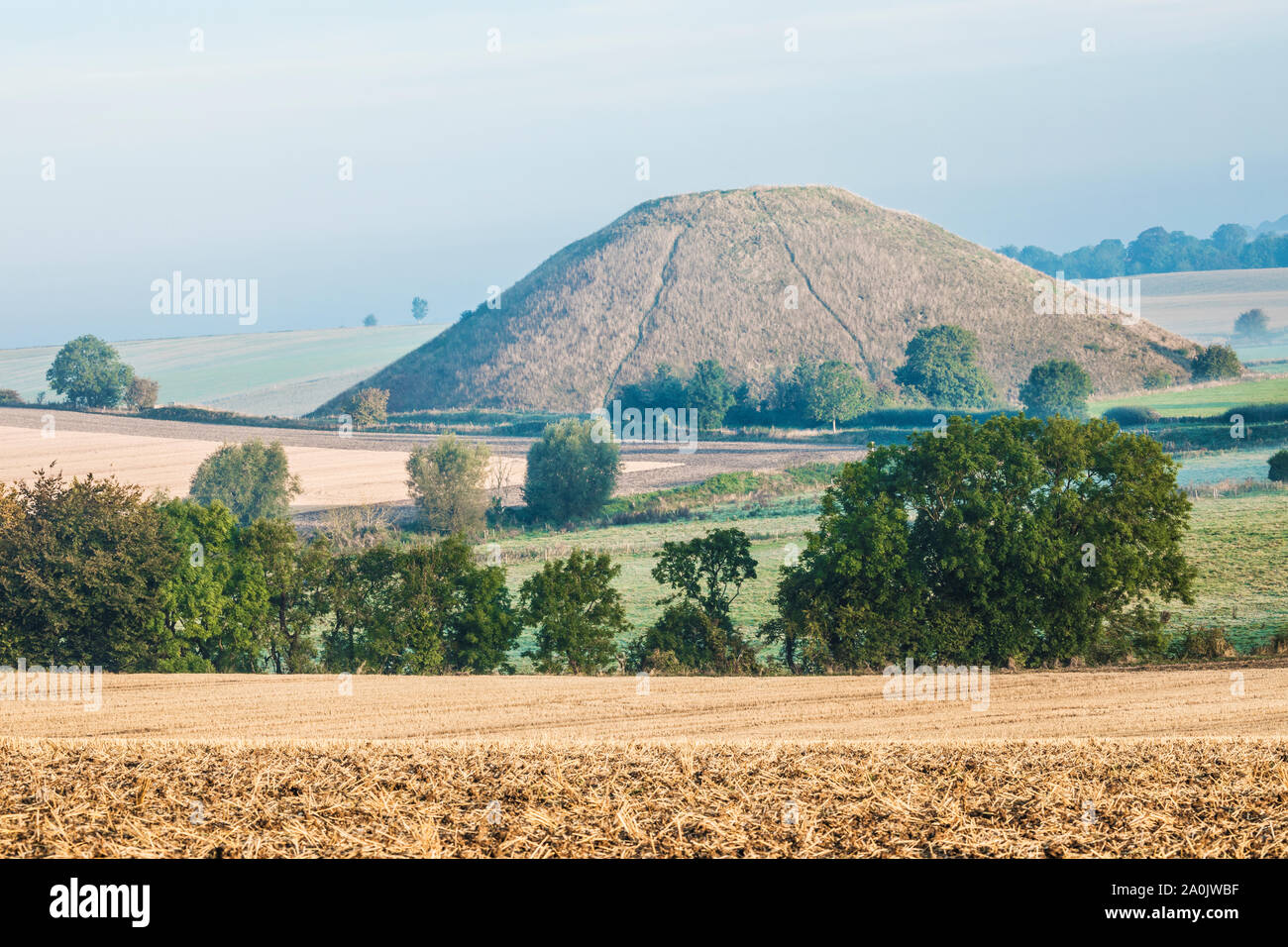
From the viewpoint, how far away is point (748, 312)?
466ft

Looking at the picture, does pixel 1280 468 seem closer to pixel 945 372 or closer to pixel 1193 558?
pixel 1193 558

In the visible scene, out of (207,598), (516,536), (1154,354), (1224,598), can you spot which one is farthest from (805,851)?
(1154,354)

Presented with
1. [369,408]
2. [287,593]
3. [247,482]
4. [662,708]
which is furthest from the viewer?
[369,408]

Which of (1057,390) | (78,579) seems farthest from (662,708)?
(1057,390)

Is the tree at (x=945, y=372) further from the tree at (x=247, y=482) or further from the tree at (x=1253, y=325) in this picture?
the tree at (x=1253, y=325)

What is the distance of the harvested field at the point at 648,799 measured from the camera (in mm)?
10000

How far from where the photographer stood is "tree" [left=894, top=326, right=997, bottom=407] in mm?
118062

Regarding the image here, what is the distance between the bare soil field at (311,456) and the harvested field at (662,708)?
43.4 m

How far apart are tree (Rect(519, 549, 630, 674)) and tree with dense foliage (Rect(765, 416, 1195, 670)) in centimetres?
498

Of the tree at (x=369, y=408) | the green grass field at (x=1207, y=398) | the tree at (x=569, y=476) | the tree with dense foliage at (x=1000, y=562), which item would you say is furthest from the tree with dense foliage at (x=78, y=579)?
the tree at (x=369, y=408)

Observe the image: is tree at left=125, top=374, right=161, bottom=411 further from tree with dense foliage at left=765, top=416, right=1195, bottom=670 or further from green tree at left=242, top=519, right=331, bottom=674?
tree with dense foliage at left=765, top=416, right=1195, bottom=670

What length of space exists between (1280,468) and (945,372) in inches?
2223

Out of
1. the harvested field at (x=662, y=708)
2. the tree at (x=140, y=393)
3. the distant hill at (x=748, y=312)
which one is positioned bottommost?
the harvested field at (x=662, y=708)

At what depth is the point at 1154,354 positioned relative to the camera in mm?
132000
